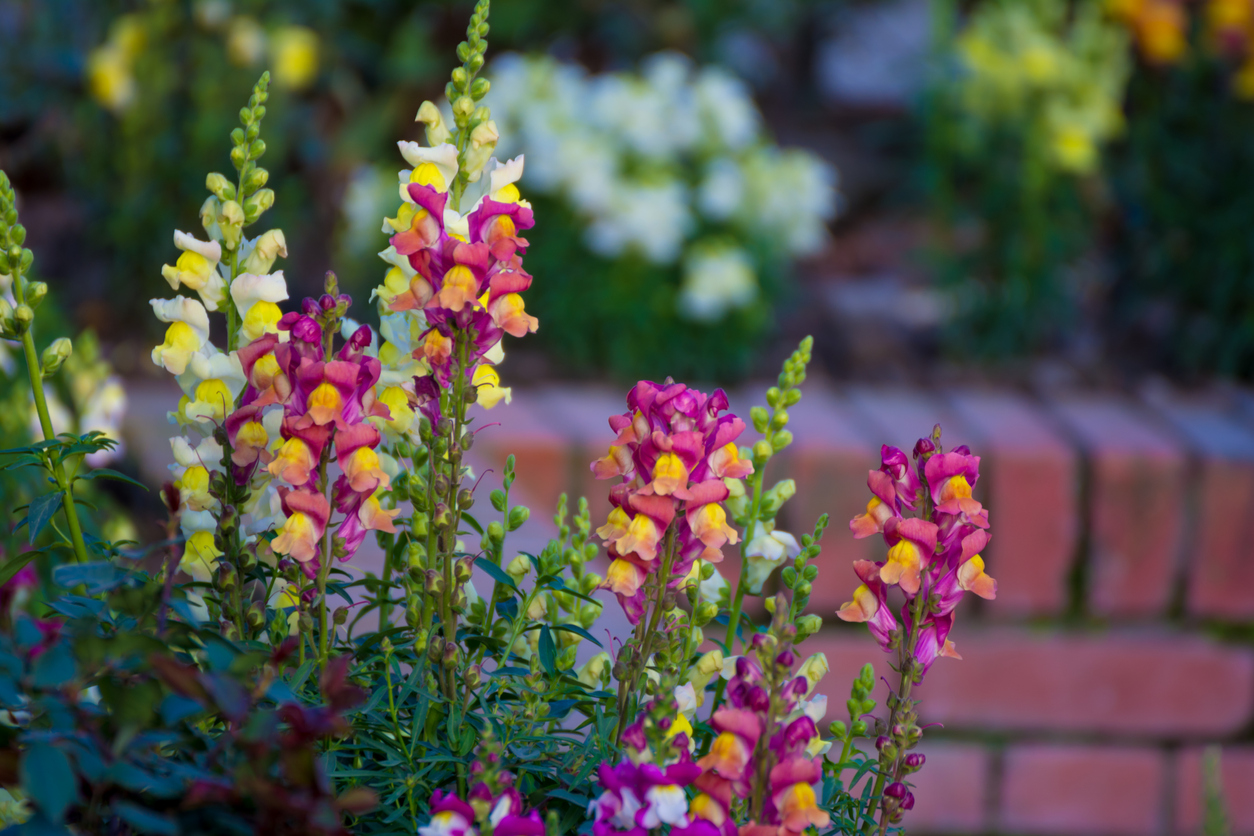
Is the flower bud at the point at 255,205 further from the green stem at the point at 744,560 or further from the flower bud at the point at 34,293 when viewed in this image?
the green stem at the point at 744,560

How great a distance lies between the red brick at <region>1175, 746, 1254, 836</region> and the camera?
1876mm

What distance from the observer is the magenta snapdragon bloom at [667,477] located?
0.58m

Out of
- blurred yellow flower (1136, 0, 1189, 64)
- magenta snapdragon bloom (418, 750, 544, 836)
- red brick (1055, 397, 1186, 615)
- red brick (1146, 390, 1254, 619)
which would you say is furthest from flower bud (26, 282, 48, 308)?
blurred yellow flower (1136, 0, 1189, 64)

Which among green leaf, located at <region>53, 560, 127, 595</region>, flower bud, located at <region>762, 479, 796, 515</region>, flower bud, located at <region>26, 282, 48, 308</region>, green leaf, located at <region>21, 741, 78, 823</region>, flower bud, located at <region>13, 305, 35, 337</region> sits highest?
flower bud, located at <region>26, 282, 48, 308</region>

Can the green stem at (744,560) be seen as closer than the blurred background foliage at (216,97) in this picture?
Yes

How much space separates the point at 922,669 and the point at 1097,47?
172 cm

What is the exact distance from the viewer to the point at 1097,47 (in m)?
2.05

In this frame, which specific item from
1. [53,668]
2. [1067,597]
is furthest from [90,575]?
[1067,597]

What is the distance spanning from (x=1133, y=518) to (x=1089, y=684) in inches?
10.2

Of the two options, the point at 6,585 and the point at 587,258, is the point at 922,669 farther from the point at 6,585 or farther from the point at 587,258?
the point at 587,258

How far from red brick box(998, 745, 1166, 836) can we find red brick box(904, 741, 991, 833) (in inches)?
1.5

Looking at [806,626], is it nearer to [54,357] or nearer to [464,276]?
[464,276]

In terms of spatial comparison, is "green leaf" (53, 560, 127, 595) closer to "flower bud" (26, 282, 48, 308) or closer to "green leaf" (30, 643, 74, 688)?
"green leaf" (30, 643, 74, 688)

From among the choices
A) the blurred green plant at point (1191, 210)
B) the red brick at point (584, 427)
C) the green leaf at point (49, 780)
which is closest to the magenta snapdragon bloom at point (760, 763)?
the green leaf at point (49, 780)
